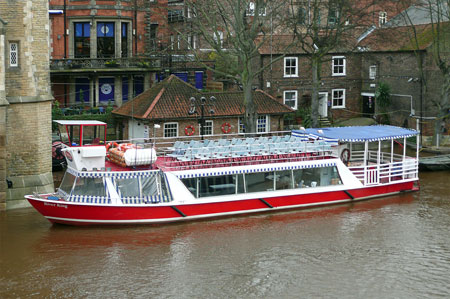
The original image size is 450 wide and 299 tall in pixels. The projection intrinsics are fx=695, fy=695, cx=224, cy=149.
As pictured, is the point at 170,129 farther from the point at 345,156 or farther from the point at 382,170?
the point at 382,170

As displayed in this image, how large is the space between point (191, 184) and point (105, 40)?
23.9 m

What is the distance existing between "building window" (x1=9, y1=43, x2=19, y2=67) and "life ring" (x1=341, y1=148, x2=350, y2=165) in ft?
47.7

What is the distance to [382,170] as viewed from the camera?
31906mm

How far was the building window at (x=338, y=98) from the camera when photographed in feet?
169

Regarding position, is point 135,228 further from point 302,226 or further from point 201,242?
point 302,226

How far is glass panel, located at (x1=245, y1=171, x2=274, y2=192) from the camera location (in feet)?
91.4

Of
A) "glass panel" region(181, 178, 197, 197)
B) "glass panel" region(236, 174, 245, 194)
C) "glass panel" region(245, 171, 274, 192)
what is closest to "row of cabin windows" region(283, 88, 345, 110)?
"glass panel" region(245, 171, 274, 192)

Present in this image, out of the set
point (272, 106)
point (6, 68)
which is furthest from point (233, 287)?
point (272, 106)

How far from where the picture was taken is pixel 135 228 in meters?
25.8

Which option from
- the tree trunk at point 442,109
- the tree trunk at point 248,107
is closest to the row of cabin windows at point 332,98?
the tree trunk at point 442,109

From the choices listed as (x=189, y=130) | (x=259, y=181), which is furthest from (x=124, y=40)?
(x=259, y=181)

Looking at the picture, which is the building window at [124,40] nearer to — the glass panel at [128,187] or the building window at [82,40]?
the building window at [82,40]

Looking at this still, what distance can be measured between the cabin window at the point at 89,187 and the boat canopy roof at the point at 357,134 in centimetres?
1018

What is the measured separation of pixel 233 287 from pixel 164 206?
670 centimetres
